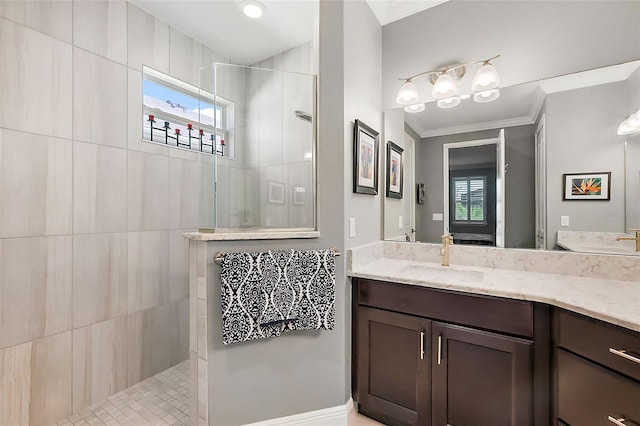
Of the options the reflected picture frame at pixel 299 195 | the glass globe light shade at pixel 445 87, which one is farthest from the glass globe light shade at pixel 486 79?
the reflected picture frame at pixel 299 195

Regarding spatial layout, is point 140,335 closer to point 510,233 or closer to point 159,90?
point 159,90

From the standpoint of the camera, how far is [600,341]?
3.53 feet

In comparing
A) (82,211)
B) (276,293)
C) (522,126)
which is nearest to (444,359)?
(276,293)

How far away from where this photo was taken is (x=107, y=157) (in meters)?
2.03

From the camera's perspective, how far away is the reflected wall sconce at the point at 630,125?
1502 millimetres

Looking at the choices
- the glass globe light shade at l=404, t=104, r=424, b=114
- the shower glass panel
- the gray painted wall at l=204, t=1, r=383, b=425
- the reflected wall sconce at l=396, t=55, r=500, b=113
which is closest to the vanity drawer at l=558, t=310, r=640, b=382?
the gray painted wall at l=204, t=1, r=383, b=425

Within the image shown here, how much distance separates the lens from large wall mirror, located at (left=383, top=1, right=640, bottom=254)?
157 cm

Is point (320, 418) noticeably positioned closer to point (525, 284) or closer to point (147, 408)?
point (147, 408)

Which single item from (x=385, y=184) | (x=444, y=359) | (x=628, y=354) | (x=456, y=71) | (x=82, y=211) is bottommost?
(x=444, y=359)

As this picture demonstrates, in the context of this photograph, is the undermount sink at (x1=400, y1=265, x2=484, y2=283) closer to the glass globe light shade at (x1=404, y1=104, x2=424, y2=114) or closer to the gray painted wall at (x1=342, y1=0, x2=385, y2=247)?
the gray painted wall at (x1=342, y1=0, x2=385, y2=247)

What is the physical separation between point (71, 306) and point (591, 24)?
3.65m

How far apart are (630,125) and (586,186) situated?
365 mm

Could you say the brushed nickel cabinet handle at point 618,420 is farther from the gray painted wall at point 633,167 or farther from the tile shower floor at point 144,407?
the tile shower floor at point 144,407

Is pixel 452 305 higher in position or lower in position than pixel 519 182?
lower
